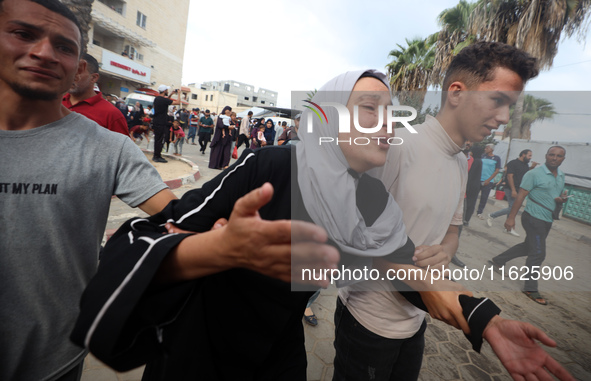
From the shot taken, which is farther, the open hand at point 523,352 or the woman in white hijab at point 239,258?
the open hand at point 523,352

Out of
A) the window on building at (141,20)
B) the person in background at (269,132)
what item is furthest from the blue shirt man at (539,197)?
the window on building at (141,20)

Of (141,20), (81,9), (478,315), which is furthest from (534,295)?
(141,20)

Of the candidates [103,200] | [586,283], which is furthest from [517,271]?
[103,200]

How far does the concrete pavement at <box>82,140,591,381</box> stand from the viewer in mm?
846

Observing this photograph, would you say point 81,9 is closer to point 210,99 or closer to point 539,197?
point 539,197

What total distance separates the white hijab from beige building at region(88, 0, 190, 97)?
83.4 feet

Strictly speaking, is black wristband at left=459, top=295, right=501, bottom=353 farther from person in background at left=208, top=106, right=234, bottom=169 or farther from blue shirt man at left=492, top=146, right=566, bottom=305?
person in background at left=208, top=106, right=234, bottom=169

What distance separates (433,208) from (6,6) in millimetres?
1585

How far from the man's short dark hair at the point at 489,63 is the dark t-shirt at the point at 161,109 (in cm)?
677

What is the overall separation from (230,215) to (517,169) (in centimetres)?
85

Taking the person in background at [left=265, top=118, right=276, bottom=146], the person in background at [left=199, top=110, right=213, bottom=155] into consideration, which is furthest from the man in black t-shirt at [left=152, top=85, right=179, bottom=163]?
the person in background at [left=199, top=110, right=213, bottom=155]

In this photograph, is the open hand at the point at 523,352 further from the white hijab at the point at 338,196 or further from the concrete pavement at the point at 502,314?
the white hijab at the point at 338,196

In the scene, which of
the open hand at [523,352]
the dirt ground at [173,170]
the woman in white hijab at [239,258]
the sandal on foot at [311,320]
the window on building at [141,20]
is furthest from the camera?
the window on building at [141,20]

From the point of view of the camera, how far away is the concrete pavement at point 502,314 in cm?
85
